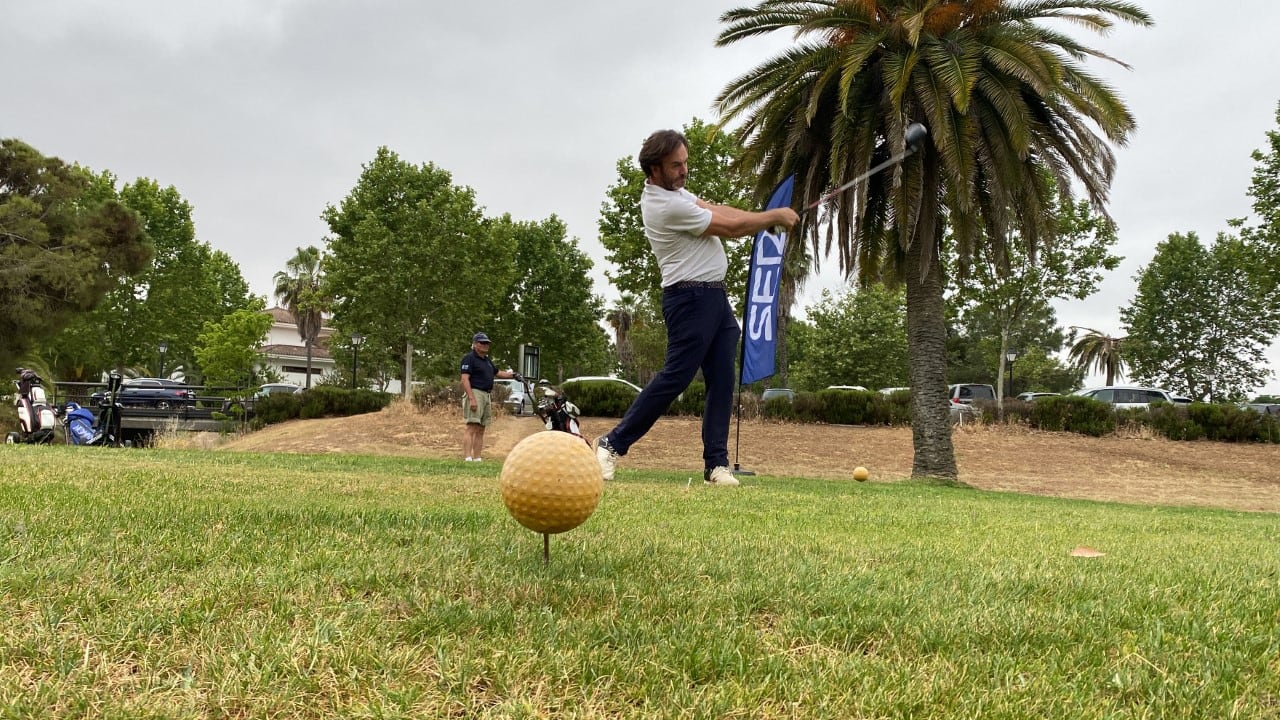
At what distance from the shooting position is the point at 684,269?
19.2ft

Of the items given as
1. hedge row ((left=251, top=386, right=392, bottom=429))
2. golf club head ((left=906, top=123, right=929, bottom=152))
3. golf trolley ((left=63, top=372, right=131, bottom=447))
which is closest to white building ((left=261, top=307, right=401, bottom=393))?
hedge row ((left=251, top=386, right=392, bottom=429))

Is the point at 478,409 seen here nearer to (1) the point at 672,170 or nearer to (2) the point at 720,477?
(2) the point at 720,477

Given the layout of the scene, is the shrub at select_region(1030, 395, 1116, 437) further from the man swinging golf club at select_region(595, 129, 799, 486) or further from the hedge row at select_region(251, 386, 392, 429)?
the hedge row at select_region(251, 386, 392, 429)

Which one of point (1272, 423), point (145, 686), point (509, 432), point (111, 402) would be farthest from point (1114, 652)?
point (1272, 423)

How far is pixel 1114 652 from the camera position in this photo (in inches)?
78.0

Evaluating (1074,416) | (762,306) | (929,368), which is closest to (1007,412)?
(1074,416)

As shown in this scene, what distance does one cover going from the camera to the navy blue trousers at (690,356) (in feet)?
19.1

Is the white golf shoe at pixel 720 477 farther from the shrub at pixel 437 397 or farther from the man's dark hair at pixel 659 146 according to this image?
the shrub at pixel 437 397

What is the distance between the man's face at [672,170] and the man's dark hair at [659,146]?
28 mm

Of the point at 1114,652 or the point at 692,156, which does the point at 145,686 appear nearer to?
Answer: the point at 1114,652

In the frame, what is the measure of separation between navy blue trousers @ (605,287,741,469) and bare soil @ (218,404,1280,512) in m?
8.90

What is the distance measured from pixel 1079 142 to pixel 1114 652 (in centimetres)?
1394

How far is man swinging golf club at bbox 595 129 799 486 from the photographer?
562cm

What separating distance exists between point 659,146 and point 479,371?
26.4 feet
